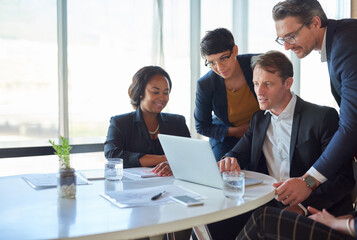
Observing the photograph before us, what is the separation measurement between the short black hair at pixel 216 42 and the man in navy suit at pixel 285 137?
283 mm

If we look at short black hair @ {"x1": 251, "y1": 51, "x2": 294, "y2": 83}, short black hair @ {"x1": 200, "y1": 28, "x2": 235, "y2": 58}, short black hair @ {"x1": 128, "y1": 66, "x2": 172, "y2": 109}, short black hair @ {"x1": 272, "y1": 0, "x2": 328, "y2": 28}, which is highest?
short black hair @ {"x1": 272, "y1": 0, "x2": 328, "y2": 28}

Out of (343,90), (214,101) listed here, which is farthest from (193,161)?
(214,101)

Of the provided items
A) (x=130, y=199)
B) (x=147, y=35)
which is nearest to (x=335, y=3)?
(x=147, y=35)

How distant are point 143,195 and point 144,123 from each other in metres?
1.07

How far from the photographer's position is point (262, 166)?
224 centimetres

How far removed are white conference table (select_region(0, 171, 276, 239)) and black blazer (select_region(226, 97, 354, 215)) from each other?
42cm

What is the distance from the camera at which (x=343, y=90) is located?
6.13 feet

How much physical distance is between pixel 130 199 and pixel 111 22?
2.47m

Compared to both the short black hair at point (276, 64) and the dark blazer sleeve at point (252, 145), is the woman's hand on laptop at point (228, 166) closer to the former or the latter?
the dark blazer sleeve at point (252, 145)

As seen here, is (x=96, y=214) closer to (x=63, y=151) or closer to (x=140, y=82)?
(x=63, y=151)

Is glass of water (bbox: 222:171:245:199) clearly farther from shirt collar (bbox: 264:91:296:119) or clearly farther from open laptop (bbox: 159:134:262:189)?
shirt collar (bbox: 264:91:296:119)

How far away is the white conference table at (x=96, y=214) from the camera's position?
109 centimetres

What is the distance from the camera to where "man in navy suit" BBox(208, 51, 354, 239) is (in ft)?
6.32

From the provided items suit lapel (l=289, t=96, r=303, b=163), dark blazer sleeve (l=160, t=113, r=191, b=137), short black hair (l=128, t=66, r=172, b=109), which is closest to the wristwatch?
suit lapel (l=289, t=96, r=303, b=163)
